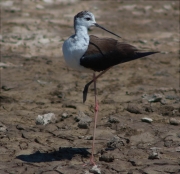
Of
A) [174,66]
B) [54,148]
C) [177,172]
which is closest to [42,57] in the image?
[174,66]

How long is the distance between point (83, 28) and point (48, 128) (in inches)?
49.6

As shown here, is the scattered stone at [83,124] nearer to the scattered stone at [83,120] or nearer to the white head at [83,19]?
the scattered stone at [83,120]

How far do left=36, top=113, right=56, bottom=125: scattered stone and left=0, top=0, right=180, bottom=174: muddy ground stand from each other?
5cm

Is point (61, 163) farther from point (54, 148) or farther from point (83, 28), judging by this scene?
point (83, 28)

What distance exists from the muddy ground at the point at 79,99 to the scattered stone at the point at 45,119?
0.05 metres

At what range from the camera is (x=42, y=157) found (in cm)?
490

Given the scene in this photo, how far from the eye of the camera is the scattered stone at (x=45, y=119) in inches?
225

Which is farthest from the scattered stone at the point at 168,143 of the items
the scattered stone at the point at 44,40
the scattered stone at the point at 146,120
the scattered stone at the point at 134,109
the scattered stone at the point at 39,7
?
the scattered stone at the point at 39,7

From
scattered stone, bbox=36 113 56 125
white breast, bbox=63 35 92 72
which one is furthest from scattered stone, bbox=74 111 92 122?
white breast, bbox=63 35 92 72

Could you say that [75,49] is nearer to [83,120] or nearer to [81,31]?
[81,31]

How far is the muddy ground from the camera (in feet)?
16.0

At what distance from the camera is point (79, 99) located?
6.52 metres

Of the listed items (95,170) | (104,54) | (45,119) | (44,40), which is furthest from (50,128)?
(44,40)

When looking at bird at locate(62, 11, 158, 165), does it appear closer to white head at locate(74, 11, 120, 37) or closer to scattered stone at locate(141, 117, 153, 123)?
white head at locate(74, 11, 120, 37)
